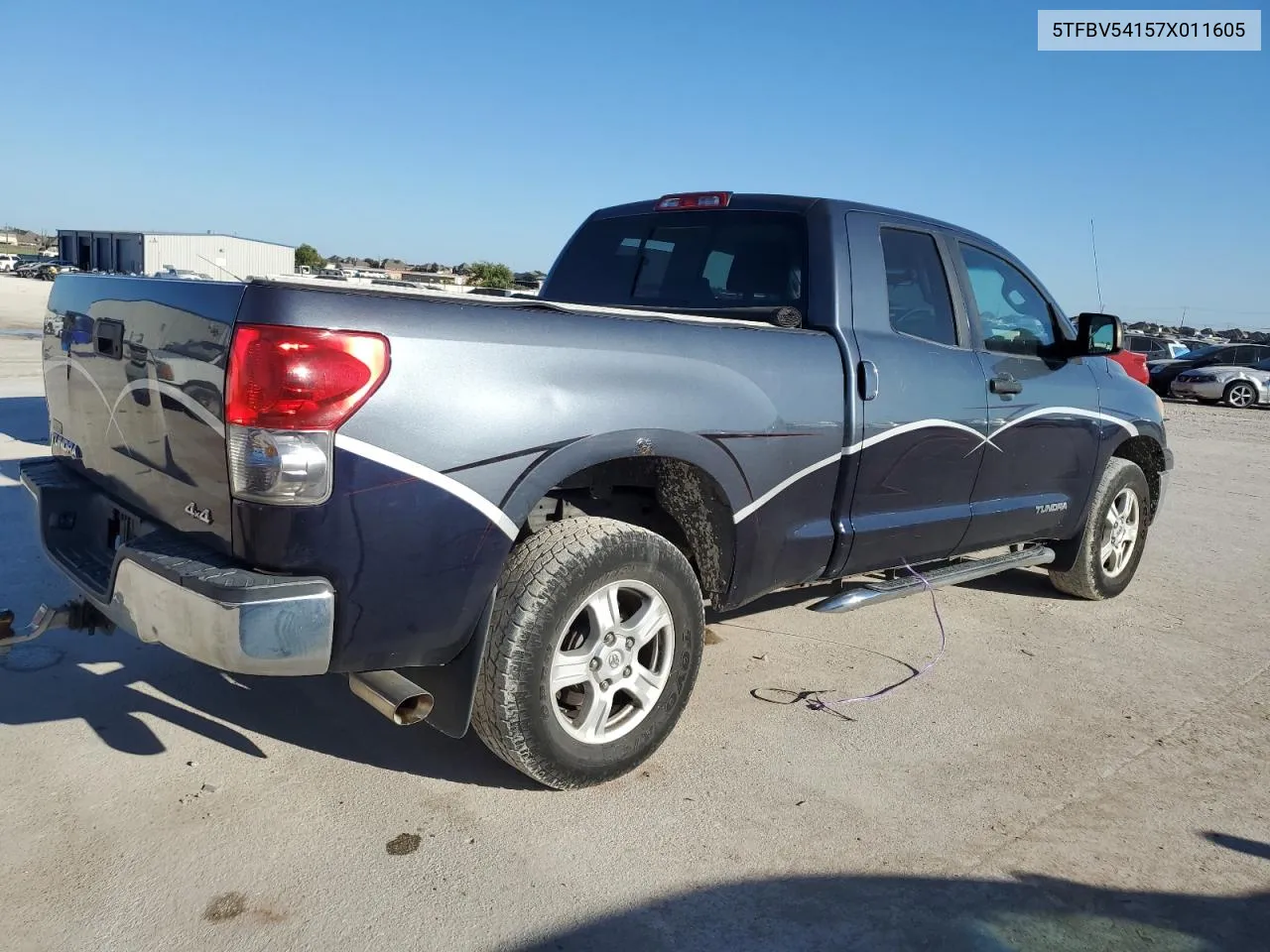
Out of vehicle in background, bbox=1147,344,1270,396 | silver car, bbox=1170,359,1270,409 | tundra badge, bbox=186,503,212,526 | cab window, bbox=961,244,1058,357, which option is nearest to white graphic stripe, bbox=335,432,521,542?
tundra badge, bbox=186,503,212,526

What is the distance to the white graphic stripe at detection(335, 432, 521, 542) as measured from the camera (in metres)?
2.56

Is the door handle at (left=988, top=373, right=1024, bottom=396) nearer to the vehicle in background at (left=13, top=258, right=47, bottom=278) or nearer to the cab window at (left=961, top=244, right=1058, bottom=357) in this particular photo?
the cab window at (left=961, top=244, right=1058, bottom=357)

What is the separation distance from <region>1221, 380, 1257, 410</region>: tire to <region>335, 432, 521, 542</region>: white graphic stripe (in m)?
23.1

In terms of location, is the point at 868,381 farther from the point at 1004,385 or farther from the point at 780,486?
the point at 1004,385

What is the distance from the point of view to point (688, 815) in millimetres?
3164

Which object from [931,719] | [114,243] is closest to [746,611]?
[931,719]

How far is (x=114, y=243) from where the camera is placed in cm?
885

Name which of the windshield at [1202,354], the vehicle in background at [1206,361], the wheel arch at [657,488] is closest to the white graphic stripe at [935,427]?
the wheel arch at [657,488]

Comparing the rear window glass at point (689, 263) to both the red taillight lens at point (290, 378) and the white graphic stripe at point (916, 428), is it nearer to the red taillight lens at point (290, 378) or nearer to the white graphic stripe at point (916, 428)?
the white graphic stripe at point (916, 428)

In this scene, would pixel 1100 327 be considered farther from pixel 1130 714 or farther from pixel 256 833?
pixel 256 833

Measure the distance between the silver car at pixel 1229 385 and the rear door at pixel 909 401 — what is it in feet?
67.7

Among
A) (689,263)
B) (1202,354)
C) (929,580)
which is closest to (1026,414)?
(929,580)

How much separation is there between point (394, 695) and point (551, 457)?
2.56 ft

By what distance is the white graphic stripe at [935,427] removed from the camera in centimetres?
364
